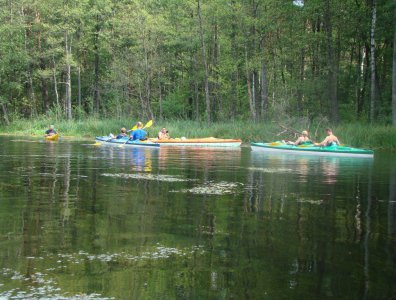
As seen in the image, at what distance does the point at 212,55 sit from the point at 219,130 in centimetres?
1361

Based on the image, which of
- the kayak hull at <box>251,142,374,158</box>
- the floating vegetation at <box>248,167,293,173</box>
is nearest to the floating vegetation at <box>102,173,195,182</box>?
the floating vegetation at <box>248,167,293,173</box>

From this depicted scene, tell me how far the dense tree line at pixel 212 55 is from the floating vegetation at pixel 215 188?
57.8ft

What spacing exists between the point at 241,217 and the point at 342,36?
2966cm

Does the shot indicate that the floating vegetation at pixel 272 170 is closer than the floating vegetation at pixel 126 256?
No

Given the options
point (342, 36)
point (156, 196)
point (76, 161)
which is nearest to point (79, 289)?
point (156, 196)

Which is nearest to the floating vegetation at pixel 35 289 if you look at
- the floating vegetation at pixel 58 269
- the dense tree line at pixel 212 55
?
the floating vegetation at pixel 58 269

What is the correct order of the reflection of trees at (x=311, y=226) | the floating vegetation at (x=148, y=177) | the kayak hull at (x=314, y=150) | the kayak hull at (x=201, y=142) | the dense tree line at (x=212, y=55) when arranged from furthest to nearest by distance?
the dense tree line at (x=212, y=55) < the kayak hull at (x=201, y=142) < the kayak hull at (x=314, y=150) < the floating vegetation at (x=148, y=177) < the reflection of trees at (x=311, y=226)

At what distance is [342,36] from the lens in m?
35.2

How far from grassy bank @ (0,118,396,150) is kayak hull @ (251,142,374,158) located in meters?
2.64

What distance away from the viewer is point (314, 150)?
73.0 feet

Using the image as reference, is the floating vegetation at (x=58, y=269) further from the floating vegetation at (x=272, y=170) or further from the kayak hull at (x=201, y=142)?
the kayak hull at (x=201, y=142)

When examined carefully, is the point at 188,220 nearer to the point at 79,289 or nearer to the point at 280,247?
the point at 280,247

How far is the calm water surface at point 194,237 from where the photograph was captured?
493 cm

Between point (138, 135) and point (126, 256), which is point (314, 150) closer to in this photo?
point (138, 135)
